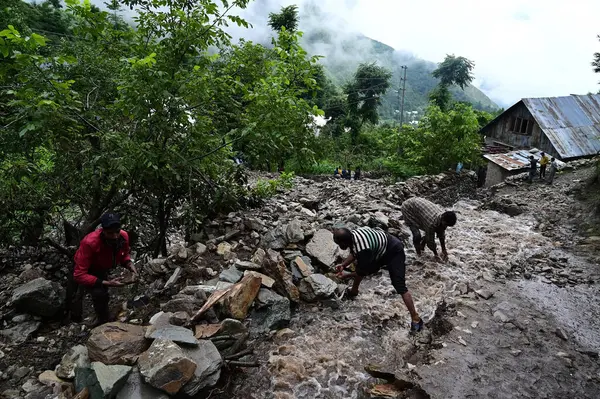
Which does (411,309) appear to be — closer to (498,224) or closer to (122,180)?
(122,180)

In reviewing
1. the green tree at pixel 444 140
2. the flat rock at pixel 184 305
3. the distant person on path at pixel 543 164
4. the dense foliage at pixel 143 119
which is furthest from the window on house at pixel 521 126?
the flat rock at pixel 184 305

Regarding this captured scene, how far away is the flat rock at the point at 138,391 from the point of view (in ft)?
9.87

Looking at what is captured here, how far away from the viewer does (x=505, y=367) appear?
402 centimetres

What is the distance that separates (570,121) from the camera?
931 inches

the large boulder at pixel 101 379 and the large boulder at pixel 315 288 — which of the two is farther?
the large boulder at pixel 315 288

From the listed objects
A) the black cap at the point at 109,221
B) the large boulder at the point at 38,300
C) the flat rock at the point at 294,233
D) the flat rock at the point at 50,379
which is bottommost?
the large boulder at the point at 38,300

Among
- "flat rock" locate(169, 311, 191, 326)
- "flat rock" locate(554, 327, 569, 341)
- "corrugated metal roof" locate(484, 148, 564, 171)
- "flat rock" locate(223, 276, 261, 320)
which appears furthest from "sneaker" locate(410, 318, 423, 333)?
"corrugated metal roof" locate(484, 148, 564, 171)

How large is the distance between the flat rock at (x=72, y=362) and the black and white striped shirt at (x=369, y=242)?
307 centimetres

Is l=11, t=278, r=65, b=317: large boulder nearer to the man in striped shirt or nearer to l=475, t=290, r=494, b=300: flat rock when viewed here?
the man in striped shirt

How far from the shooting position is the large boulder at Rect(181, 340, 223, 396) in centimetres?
315

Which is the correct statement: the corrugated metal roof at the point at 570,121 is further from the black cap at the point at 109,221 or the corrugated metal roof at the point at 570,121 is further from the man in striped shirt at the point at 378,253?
the black cap at the point at 109,221

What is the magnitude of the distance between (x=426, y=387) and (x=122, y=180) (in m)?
4.15

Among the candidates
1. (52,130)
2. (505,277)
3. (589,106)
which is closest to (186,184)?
(52,130)

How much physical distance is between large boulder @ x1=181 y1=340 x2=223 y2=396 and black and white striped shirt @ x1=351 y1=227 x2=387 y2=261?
2015 millimetres
